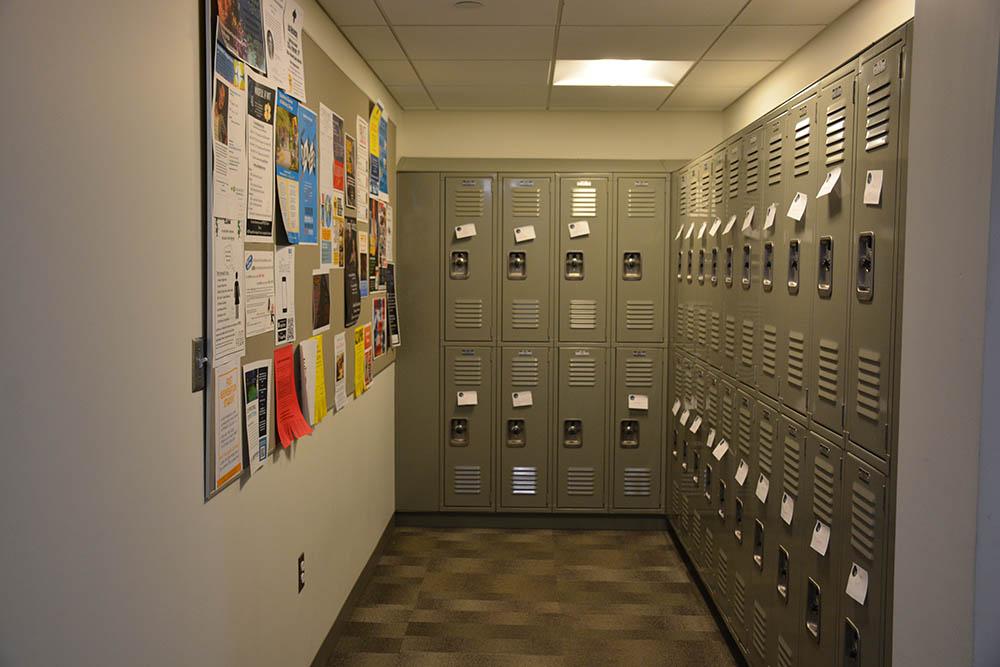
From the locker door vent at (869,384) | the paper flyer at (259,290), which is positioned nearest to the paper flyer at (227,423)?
the paper flyer at (259,290)

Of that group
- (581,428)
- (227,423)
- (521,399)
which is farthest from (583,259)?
(227,423)

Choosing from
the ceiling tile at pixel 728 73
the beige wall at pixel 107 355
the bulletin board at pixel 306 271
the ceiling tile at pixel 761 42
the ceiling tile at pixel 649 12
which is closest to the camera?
the beige wall at pixel 107 355

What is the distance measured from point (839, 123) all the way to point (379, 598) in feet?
9.81

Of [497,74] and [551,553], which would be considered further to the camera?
[551,553]

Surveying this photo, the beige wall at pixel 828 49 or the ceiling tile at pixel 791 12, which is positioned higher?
the ceiling tile at pixel 791 12

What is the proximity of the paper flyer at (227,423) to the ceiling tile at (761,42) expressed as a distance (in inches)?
99.0

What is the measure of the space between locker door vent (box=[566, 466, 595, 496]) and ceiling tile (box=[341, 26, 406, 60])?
8.66 feet

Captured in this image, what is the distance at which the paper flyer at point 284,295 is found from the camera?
259 centimetres

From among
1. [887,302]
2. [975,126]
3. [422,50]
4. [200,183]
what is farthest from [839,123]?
[422,50]

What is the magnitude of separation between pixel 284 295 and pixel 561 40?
71.2 inches

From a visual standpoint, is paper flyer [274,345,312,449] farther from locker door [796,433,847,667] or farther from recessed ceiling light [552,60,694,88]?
recessed ceiling light [552,60,694,88]

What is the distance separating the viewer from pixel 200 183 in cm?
199

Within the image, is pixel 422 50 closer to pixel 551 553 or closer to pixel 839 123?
pixel 839 123

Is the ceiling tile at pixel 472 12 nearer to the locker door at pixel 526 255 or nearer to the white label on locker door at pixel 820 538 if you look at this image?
the locker door at pixel 526 255
